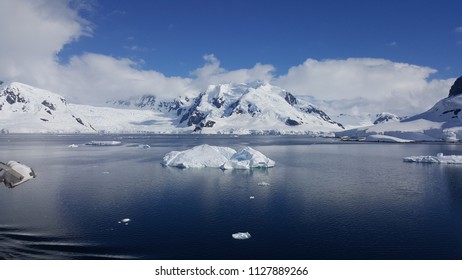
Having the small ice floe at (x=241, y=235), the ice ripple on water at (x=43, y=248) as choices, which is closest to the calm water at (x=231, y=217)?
the ice ripple on water at (x=43, y=248)

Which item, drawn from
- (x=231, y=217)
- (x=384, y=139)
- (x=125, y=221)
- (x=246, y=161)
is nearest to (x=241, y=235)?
(x=231, y=217)

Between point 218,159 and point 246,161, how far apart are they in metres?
5.26

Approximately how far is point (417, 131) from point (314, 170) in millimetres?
Result: 146022

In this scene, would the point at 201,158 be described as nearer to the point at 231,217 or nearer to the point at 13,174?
the point at 231,217

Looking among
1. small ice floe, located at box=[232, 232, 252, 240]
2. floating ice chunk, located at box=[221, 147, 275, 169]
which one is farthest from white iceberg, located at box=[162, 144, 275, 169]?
small ice floe, located at box=[232, 232, 252, 240]

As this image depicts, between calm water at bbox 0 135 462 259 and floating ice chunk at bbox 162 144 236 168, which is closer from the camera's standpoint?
calm water at bbox 0 135 462 259

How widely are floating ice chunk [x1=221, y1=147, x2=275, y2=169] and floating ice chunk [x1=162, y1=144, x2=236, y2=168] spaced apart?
1.60 m

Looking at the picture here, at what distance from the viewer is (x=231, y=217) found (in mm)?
33750

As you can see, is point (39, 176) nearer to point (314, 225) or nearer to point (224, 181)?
point (224, 181)

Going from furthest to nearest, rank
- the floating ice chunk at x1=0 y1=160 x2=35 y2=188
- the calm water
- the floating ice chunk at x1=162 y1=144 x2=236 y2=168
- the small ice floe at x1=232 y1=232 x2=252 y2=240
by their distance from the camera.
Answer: the floating ice chunk at x1=162 y1=144 x2=236 y2=168 → the floating ice chunk at x1=0 y1=160 x2=35 y2=188 → the small ice floe at x1=232 y1=232 x2=252 y2=240 → the calm water

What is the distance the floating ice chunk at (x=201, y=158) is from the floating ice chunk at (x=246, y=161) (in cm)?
160

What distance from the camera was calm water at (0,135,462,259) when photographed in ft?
85.5

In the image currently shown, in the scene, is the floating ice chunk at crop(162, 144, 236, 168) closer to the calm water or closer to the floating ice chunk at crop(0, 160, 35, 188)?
the calm water

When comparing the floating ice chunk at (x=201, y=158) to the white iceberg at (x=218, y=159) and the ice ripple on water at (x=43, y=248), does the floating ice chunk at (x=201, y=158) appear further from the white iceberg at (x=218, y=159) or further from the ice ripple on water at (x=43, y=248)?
the ice ripple on water at (x=43, y=248)
